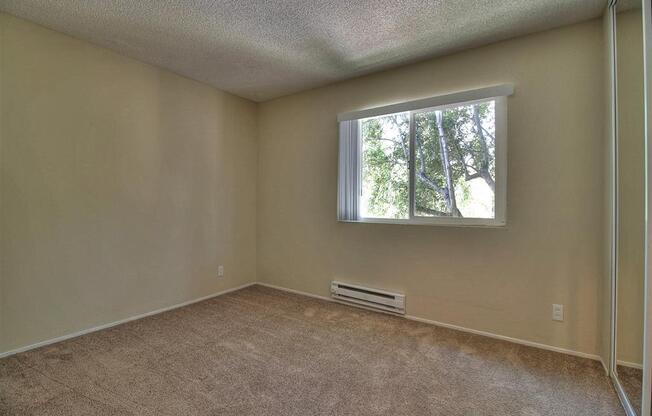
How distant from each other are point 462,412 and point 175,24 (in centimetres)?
310

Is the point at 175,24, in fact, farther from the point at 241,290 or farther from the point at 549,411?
the point at 549,411

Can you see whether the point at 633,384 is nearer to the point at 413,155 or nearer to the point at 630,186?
the point at 630,186

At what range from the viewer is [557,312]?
2203 mm

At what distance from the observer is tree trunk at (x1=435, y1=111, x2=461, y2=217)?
268 cm

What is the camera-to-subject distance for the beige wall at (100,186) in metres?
2.13

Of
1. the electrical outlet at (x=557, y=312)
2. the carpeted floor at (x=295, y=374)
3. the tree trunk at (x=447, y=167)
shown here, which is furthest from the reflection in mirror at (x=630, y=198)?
the tree trunk at (x=447, y=167)

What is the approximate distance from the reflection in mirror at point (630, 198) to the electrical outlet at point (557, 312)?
43cm

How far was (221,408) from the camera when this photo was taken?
1.58 m

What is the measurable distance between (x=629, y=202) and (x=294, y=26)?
239 cm

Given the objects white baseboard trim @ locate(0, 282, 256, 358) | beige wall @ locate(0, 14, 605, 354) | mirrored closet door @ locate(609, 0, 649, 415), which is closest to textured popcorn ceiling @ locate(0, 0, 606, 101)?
beige wall @ locate(0, 14, 605, 354)

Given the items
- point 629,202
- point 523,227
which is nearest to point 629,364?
point 629,202

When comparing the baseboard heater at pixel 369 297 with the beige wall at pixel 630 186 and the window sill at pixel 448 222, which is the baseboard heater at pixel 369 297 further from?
the beige wall at pixel 630 186

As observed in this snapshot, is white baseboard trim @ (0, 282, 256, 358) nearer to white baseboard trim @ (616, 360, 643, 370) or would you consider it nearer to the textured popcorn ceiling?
the textured popcorn ceiling

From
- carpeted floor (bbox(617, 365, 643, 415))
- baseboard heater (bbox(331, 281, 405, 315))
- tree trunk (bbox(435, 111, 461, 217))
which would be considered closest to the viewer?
carpeted floor (bbox(617, 365, 643, 415))
